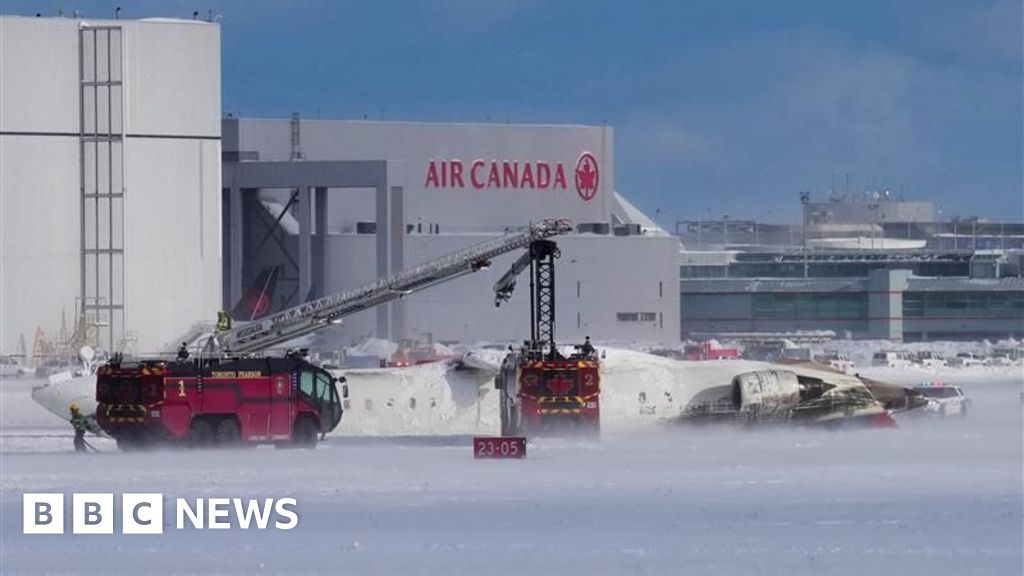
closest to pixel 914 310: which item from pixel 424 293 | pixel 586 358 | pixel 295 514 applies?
pixel 424 293

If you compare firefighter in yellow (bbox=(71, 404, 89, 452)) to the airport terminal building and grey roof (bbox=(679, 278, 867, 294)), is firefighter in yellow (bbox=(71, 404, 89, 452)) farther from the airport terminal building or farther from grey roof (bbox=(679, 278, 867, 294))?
grey roof (bbox=(679, 278, 867, 294))

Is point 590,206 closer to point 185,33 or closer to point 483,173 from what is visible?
point 483,173

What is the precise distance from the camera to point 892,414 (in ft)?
192

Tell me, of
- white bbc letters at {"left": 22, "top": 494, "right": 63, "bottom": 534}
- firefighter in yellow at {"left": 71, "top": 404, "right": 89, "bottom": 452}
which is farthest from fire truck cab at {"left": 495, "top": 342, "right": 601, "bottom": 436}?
white bbc letters at {"left": 22, "top": 494, "right": 63, "bottom": 534}

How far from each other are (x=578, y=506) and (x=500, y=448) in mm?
11080

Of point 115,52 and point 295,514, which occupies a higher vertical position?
point 115,52

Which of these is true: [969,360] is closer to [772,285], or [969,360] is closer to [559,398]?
[772,285]

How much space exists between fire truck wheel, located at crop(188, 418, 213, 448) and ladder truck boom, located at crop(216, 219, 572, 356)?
7915 mm

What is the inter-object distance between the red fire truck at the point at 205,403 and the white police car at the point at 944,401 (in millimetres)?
20914

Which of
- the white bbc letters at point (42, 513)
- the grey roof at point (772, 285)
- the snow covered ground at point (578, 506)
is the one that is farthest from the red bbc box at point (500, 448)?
the grey roof at point (772, 285)

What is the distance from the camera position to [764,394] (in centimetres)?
5362

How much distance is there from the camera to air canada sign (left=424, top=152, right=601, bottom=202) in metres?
111

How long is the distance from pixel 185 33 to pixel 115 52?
10.9 ft

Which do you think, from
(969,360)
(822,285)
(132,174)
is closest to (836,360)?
(969,360)
